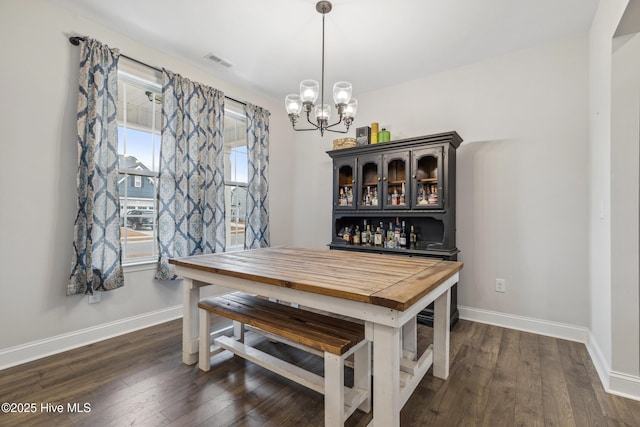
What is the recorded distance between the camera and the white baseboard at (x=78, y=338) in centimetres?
207

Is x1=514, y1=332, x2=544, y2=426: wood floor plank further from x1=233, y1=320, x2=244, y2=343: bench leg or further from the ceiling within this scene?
the ceiling

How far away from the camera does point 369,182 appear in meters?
3.55

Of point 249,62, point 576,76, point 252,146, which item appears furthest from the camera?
point 252,146

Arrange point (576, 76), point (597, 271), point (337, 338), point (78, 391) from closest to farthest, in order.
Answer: point (337, 338), point (78, 391), point (597, 271), point (576, 76)

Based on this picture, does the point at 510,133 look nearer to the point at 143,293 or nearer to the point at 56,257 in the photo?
the point at 143,293

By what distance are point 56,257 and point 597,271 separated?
13.8 ft

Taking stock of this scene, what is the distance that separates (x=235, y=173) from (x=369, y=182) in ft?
5.79

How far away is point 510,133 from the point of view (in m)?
2.87

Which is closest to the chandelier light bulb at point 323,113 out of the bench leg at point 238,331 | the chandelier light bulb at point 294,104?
the chandelier light bulb at point 294,104

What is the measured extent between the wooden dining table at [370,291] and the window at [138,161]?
1152mm

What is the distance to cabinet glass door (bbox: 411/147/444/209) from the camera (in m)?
2.86

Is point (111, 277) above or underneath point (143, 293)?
above

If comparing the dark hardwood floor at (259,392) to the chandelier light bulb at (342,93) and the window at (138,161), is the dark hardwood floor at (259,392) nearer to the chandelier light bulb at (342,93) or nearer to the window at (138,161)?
the window at (138,161)

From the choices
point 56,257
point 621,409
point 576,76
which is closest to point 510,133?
point 576,76
